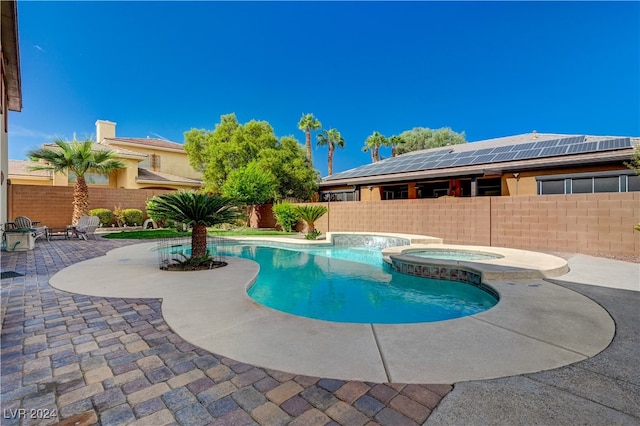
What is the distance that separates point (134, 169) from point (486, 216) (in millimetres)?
24080

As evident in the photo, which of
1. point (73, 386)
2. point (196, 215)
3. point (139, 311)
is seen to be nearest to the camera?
point (73, 386)

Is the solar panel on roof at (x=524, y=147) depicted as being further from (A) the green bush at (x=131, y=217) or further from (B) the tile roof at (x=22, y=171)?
(B) the tile roof at (x=22, y=171)

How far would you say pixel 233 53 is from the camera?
20.9 meters

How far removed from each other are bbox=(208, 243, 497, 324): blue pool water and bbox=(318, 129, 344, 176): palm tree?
28085 mm

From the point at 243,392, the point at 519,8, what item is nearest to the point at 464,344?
the point at 243,392

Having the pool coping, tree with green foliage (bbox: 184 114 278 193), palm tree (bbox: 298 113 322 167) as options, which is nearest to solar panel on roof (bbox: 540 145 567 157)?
the pool coping

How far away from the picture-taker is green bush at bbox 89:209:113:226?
1639cm

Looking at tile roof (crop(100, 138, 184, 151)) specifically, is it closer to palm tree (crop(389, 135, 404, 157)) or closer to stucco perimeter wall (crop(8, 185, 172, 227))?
stucco perimeter wall (crop(8, 185, 172, 227))

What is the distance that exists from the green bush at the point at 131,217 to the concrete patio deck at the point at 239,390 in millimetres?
16299

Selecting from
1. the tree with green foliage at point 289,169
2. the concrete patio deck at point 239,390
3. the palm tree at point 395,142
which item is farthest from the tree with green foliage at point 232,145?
the concrete patio deck at point 239,390

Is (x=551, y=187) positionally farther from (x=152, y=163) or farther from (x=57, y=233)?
(x=152, y=163)

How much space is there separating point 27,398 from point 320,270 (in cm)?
654

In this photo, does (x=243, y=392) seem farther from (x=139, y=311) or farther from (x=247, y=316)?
(x=139, y=311)

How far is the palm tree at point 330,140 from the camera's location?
Result: 3566cm
